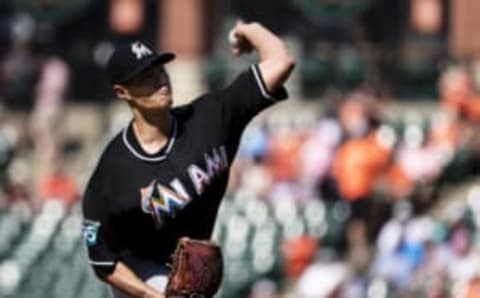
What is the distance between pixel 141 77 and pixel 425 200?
903 centimetres

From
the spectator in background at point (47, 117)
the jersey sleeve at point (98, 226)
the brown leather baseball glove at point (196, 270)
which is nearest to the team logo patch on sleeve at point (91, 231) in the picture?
the jersey sleeve at point (98, 226)

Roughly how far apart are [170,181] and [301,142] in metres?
10.0

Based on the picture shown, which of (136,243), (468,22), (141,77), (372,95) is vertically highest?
(468,22)

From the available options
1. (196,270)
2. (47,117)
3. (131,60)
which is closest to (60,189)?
(47,117)

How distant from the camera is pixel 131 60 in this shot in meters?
7.43

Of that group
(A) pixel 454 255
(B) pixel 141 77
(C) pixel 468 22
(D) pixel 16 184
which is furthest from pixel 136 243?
(C) pixel 468 22

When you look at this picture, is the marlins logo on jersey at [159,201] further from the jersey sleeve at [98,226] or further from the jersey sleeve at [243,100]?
the jersey sleeve at [243,100]

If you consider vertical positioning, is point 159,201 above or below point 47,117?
below

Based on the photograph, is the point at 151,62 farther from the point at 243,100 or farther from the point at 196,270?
the point at 196,270

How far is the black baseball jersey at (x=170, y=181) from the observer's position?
7500 mm

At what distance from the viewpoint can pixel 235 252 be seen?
1631 centimetres

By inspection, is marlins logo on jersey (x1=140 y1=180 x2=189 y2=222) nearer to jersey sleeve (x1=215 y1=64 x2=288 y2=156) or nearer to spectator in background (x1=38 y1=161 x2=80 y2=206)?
jersey sleeve (x1=215 y1=64 x2=288 y2=156)

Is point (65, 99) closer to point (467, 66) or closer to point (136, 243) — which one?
point (467, 66)

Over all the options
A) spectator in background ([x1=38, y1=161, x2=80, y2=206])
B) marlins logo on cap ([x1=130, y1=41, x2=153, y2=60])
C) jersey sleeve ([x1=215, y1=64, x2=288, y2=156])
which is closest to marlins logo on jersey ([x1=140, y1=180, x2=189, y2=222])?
jersey sleeve ([x1=215, y1=64, x2=288, y2=156])
